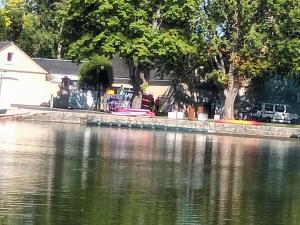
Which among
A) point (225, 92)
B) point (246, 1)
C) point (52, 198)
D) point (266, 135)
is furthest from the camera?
point (225, 92)

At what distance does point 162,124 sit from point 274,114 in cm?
1991

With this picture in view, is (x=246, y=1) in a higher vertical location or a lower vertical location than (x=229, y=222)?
higher

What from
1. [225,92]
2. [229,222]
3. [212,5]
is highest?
[212,5]

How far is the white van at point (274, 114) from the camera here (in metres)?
72.2

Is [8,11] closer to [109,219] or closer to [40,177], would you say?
[40,177]

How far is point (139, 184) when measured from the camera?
21281mm

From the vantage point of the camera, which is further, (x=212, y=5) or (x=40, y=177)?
(x=212, y=5)

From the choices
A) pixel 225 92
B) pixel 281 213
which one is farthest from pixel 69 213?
pixel 225 92

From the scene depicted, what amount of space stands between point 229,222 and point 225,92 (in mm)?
47864

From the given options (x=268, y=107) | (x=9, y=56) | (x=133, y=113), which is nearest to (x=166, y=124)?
(x=133, y=113)

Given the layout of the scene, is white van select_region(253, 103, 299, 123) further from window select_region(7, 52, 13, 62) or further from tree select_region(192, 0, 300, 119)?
window select_region(7, 52, 13, 62)

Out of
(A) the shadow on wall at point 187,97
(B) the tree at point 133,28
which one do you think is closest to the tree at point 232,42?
(B) the tree at point 133,28

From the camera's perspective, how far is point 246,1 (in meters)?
59.3

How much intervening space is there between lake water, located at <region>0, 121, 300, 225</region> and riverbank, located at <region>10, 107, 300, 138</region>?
18.3 metres
